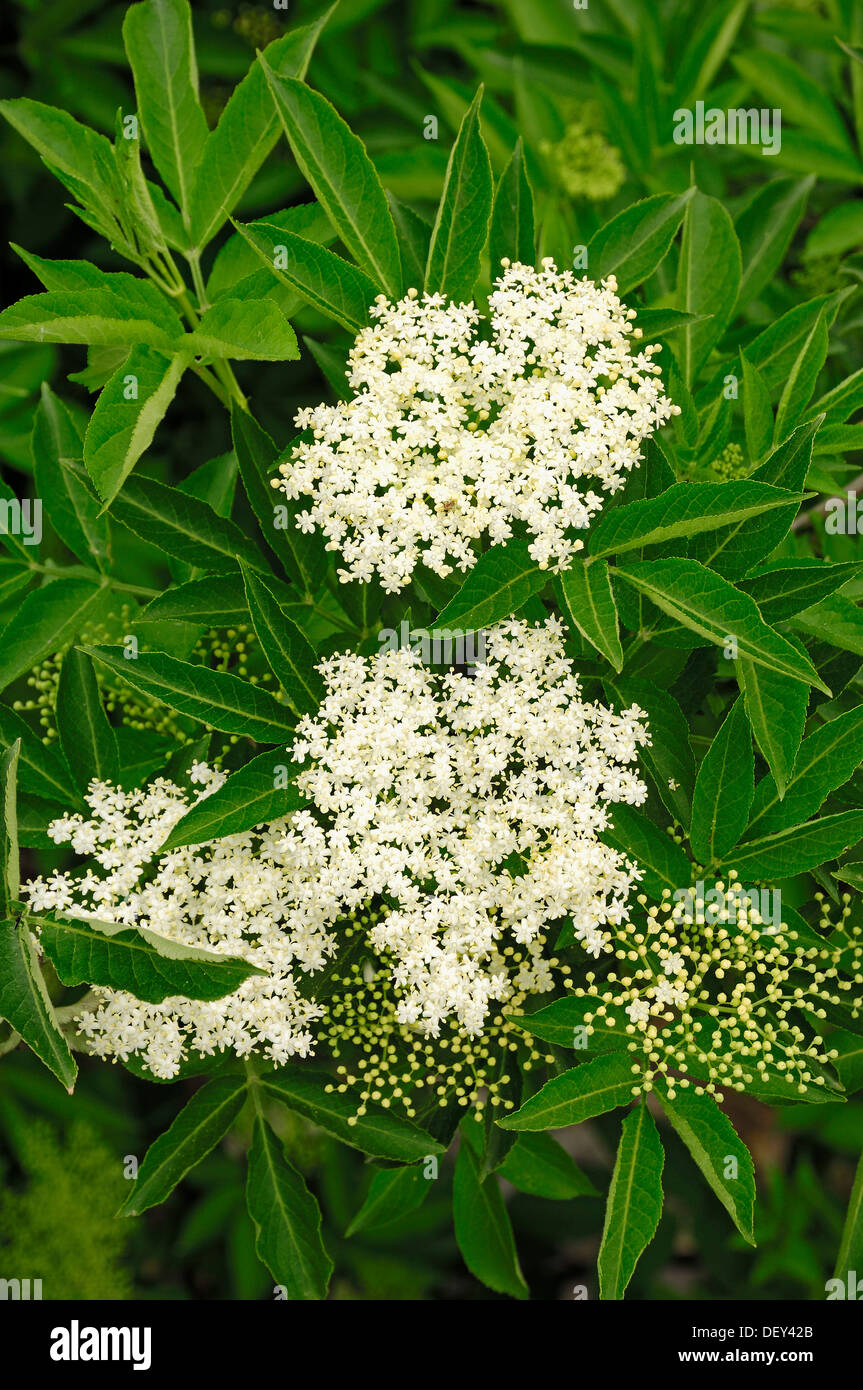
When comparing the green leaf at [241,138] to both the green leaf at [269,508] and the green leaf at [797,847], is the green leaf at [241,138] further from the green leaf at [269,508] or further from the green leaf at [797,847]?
the green leaf at [797,847]

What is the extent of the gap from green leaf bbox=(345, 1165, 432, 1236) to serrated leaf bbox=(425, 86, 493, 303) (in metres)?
1.39

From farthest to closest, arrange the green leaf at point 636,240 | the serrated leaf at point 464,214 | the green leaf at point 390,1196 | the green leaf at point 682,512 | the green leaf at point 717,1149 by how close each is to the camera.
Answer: the green leaf at point 390,1196
the green leaf at point 636,240
the serrated leaf at point 464,214
the green leaf at point 717,1149
the green leaf at point 682,512

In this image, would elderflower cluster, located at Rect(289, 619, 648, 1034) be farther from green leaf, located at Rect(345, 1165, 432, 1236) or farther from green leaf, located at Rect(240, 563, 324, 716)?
green leaf, located at Rect(345, 1165, 432, 1236)

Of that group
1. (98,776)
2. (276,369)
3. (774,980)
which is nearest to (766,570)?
(774,980)

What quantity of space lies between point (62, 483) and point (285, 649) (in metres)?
0.62

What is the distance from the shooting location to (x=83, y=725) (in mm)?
1543

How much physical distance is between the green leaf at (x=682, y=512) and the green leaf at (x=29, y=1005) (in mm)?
780

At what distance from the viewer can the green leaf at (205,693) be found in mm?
1336

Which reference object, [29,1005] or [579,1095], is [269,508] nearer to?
[29,1005]

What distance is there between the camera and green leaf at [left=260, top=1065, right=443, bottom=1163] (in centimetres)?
149

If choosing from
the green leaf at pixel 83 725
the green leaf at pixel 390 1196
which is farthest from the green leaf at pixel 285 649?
the green leaf at pixel 390 1196

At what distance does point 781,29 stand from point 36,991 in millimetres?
2228

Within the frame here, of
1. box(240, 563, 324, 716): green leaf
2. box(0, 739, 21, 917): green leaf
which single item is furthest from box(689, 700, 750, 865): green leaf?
box(0, 739, 21, 917): green leaf

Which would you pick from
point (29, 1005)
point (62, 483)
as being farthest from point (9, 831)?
point (62, 483)
